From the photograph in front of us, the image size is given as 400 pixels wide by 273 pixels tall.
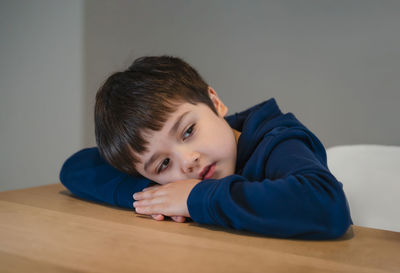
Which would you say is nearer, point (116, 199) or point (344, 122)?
point (116, 199)

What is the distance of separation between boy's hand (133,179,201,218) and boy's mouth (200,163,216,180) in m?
0.08

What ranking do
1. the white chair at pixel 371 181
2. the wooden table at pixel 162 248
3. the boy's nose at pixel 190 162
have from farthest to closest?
the white chair at pixel 371 181 < the boy's nose at pixel 190 162 < the wooden table at pixel 162 248

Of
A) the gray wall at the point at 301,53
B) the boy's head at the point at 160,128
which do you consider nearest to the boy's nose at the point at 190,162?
the boy's head at the point at 160,128

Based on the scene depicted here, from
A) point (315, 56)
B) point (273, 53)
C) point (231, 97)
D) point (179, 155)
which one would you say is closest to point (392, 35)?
point (315, 56)

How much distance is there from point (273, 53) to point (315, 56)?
170 mm

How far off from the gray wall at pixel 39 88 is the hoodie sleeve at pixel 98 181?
4.00 ft

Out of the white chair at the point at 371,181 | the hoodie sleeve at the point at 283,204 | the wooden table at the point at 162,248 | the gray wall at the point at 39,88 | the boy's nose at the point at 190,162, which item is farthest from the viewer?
the gray wall at the point at 39,88

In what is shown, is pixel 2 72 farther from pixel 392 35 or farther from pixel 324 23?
pixel 392 35

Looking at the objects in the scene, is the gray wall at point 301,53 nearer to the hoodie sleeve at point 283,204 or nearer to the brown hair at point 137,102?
the brown hair at point 137,102

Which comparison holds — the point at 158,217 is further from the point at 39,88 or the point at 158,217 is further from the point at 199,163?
the point at 39,88

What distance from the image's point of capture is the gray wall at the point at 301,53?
54.3 inches

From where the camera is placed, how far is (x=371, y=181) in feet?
3.31

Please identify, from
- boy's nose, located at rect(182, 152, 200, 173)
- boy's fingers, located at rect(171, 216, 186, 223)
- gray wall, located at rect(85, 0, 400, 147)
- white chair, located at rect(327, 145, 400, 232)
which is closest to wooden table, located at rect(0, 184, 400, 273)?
boy's fingers, located at rect(171, 216, 186, 223)

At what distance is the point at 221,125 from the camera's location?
845 mm
